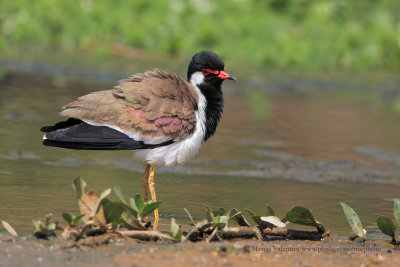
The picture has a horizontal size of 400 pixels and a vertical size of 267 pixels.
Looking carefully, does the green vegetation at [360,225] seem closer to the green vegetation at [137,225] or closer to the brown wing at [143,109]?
the green vegetation at [137,225]

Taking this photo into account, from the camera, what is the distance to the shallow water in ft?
23.2

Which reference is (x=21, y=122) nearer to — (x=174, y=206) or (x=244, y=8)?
(x=174, y=206)

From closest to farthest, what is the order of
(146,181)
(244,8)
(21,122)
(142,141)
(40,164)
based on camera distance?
(142,141) → (146,181) → (40,164) → (21,122) → (244,8)

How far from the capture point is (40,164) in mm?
8281

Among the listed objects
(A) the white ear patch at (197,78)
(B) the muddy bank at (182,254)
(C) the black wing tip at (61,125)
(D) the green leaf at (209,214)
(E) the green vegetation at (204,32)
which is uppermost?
(E) the green vegetation at (204,32)

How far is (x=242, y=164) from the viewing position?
29.8 feet

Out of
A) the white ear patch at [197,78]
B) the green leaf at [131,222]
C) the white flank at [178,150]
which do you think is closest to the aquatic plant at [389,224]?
the white flank at [178,150]

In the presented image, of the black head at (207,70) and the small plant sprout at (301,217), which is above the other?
the black head at (207,70)

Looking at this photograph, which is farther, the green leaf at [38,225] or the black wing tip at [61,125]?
the black wing tip at [61,125]

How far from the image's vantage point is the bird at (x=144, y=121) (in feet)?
20.5

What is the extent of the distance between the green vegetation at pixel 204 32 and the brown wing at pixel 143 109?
9.45m

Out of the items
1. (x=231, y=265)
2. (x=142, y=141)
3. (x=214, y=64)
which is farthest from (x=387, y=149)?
(x=231, y=265)

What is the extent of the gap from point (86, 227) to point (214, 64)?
2.15 metres

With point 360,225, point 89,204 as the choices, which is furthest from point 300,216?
point 89,204
